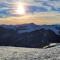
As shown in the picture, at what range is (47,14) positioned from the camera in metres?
4.89

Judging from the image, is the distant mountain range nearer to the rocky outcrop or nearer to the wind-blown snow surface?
the rocky outcrop

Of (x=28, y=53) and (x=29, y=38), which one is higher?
(x=29, y=38)

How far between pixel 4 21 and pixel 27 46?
66 cm

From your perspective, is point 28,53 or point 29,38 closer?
point 28,53

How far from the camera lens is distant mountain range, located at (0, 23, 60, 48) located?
4.79 metres

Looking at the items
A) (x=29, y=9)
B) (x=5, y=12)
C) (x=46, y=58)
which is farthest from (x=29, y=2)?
(x=46, y=58)

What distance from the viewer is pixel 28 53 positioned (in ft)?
15.2

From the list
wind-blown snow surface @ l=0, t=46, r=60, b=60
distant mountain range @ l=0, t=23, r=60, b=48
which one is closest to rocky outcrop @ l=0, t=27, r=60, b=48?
distant mountain range @ l=0, t=23, r=60, b=48

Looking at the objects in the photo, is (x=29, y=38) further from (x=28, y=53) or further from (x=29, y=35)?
(x=28, y=53)

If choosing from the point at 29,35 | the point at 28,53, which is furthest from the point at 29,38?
the point at 28,53

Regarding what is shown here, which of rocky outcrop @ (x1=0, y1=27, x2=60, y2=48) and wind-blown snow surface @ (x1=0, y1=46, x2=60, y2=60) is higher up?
rocky outcrop @ (x1=0, y1=27, x2=60, y2=48)

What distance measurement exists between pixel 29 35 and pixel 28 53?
0.38 meters

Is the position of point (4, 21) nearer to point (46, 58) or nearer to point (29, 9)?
point (29, 9)

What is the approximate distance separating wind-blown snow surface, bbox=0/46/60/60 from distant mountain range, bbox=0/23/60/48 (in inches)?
4.1
